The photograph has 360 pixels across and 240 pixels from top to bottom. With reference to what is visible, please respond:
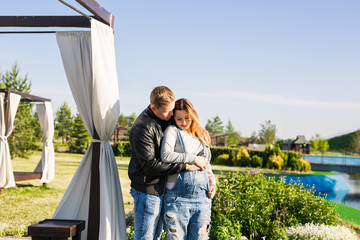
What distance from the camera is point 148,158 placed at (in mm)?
2531

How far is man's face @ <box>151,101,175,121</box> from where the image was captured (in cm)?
258

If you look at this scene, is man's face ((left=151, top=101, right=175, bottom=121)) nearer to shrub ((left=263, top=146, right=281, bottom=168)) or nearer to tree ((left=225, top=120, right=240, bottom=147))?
shrub ((left=263, top=146, right=281, bottom=168))

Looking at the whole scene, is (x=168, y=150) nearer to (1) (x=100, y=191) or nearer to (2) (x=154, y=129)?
(2) (x=154, y=129)

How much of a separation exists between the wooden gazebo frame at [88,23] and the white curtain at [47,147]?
6.02m

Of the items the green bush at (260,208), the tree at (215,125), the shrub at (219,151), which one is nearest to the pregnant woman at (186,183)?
the green bush at (260,208)

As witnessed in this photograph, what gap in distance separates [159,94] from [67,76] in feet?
5.09

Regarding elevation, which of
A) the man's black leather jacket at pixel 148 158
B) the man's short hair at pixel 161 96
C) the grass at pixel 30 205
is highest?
the man's short hair at pixel 161 96

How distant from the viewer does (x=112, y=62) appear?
11.8 ft

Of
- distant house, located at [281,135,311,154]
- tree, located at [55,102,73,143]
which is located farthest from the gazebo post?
tree, located at [55,102,73,143]

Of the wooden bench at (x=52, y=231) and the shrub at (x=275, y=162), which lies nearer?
the wooden bench at (x=52, y=231)

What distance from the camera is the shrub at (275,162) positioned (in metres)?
19.3

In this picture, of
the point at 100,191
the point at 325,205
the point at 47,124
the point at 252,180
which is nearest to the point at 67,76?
the point at 100,191

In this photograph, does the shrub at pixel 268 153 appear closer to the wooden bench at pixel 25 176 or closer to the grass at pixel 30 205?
the grass at pixel 30 205

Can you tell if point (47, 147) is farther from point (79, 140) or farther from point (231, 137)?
point (231, 137)
